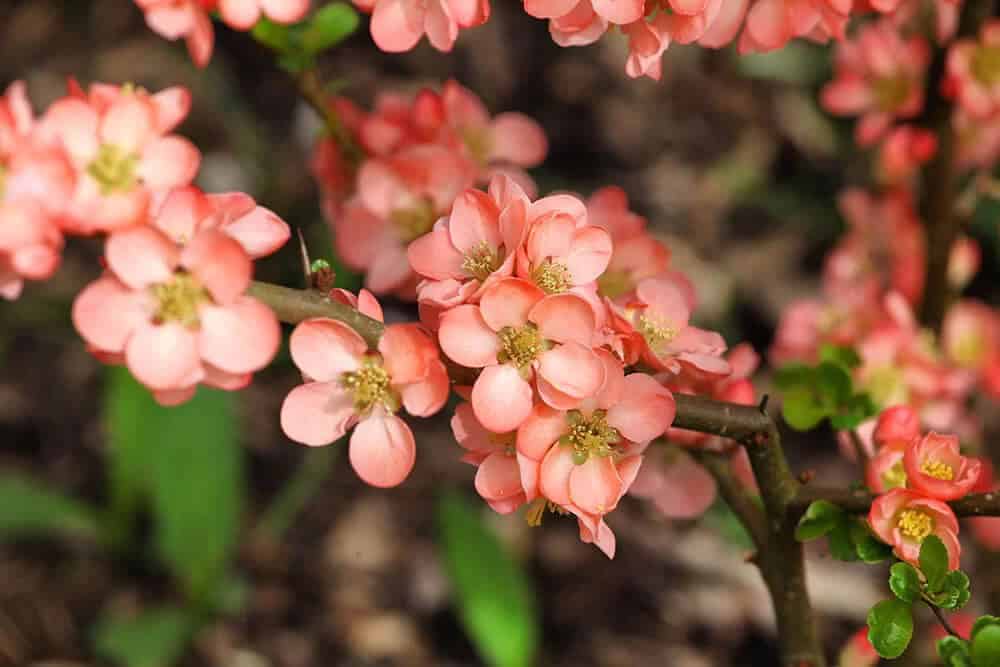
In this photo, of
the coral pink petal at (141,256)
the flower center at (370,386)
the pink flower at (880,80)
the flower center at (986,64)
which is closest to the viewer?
the coral pink petal at (141,256)

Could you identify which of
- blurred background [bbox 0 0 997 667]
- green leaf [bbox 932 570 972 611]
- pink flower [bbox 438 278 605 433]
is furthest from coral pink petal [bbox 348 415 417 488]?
blurred background [bbox 0 0 997 667]

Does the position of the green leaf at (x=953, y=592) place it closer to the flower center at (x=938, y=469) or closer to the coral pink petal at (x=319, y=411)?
the flower center at (x=938, y=469)

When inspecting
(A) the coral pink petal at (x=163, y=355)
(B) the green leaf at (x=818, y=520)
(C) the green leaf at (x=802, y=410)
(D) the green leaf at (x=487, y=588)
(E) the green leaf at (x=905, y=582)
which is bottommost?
(D) the green leaf at (x=487, y=588)

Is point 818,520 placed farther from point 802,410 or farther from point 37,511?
point 37,511

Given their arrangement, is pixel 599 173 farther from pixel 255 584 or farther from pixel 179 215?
pixel 179 215

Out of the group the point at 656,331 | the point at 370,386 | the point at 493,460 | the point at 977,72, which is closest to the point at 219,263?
the point at 370,386

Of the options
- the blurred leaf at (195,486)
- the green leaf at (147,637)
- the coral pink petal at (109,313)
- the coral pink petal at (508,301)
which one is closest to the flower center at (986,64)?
the coral pink petal at (508,301)

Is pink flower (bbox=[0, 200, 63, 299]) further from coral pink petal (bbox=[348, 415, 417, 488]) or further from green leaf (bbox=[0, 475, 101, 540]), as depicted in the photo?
green leaf (bbox=[0, 475, 101, 540])
